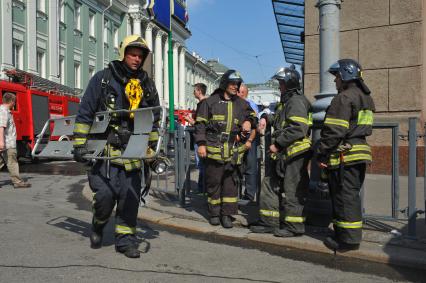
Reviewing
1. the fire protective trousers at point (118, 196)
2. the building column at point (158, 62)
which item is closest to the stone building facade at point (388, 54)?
the fire protective trousers at point (118, 196)

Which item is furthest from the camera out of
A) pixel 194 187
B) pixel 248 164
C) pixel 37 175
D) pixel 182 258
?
pixel 37 175

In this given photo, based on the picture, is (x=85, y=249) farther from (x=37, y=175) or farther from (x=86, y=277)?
(x=37, y=175)

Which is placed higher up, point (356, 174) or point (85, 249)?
point (356, 174)

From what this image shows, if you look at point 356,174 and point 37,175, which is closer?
point 356,174

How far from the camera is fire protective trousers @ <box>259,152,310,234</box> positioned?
192 inches

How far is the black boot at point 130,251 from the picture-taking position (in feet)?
13.6

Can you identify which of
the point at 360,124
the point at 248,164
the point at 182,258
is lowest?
the point at 182,258

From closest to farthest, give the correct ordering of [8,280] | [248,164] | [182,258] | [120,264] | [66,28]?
1. [8,280]
2. [120,264]
3. [182,258]
4. [248,164]
5. [66,28]

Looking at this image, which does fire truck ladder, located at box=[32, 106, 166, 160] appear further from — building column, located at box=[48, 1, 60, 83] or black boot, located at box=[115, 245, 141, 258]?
building column, located at box=[48, 1, 60, 83]

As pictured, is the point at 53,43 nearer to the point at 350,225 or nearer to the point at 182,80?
the point at 350,225

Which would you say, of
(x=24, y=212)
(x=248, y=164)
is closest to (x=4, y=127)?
(x=24, y=212)

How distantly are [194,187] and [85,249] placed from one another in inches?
156

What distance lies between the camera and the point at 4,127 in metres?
8.45

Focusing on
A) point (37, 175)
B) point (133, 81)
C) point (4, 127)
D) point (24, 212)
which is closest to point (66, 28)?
point (37, 175)
